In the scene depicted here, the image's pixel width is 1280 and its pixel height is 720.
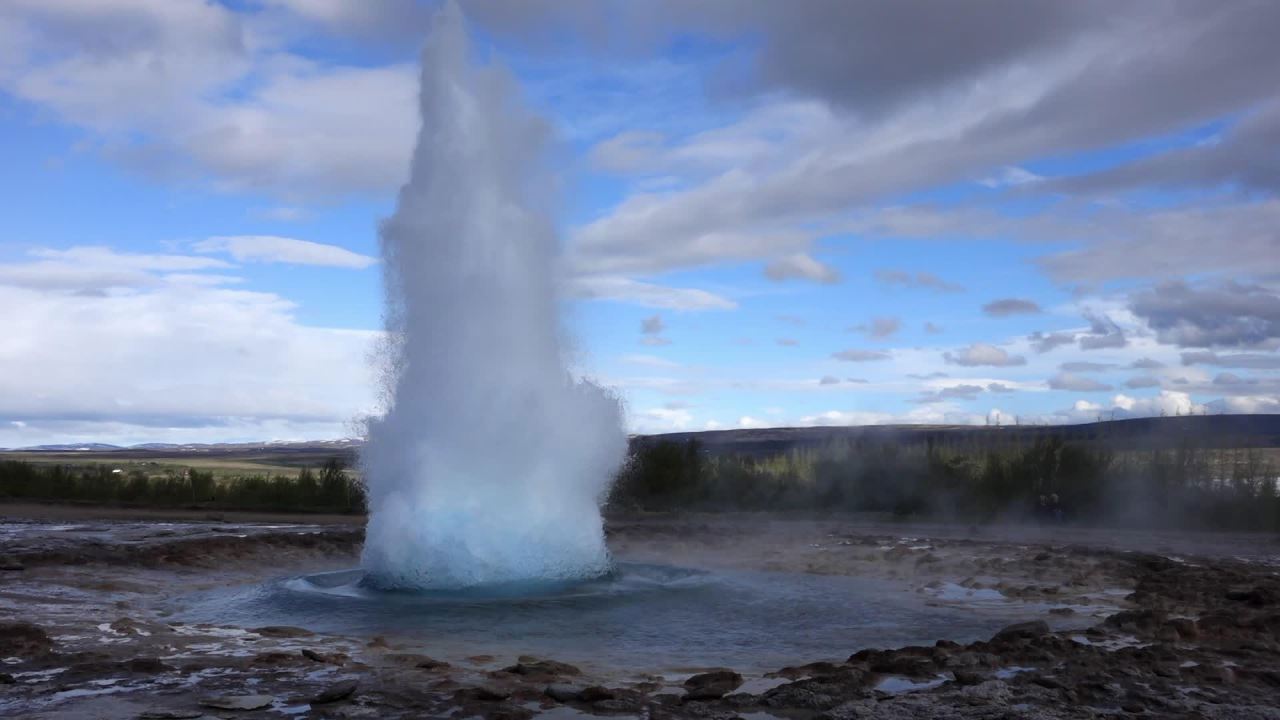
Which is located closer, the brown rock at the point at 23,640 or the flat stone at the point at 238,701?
the flat stone at the point at 238,701

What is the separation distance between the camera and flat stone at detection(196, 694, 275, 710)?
6.77 meters

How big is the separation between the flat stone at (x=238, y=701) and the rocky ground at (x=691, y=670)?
20 mm

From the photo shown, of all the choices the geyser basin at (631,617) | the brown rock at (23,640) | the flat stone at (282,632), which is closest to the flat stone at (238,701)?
the geyser basin at (631,617)

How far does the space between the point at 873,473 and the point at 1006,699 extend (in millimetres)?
29043

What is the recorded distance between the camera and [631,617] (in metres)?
11.3

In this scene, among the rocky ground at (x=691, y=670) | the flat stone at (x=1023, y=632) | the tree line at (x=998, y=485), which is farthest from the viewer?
the tree line at (x=998, y=485)

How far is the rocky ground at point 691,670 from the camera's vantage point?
6.91 metres

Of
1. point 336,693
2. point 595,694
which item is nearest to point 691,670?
point 595,694

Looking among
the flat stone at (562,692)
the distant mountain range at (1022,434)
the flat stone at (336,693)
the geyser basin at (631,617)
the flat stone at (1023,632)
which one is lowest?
the geyser basin at (631,617)

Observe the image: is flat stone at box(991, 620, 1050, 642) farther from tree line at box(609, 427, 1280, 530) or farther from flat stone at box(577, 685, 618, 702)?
tree line at box(609, 427, 1280, 530)

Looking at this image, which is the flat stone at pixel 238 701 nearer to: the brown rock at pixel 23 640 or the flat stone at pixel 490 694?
the flat stone at pixel 490 694

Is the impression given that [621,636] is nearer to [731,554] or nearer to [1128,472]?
[731,554]

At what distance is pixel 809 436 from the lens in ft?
445

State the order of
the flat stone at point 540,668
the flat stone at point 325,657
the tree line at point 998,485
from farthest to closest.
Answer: the tree line at point 998,485
the flat stone at point 325,657
the flat stone at point 540,668
